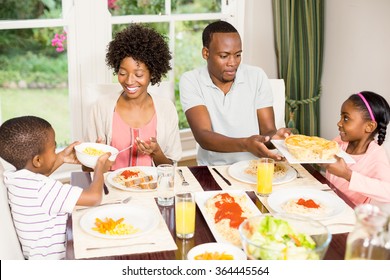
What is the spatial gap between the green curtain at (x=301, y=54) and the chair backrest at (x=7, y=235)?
2.21m

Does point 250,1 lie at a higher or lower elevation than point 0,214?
higher

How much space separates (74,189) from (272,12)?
2235 millimetres

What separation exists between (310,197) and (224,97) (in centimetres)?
84

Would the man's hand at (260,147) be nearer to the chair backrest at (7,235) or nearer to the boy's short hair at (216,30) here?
the boy's short hair at (216,30)

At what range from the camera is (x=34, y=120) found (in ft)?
5.57

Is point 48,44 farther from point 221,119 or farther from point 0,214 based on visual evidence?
point 0,214

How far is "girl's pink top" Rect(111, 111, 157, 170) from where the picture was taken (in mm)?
2324

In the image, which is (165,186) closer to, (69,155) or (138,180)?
(138,180)

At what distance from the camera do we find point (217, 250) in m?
1.41

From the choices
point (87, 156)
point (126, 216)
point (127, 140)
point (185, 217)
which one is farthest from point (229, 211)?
point (127, 140)

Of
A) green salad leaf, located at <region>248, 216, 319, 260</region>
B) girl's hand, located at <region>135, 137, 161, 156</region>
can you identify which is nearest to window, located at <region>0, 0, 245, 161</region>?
girl's hand, located at <region>135, 137, 161, 156</region>

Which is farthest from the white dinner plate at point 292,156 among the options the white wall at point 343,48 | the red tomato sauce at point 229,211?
the white wall at point 343,48

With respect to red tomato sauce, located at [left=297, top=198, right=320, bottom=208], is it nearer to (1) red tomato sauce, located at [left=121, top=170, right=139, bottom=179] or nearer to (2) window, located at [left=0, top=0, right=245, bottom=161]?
(1) red tomato sauce, located at [left=121, top=170, right=139, bottom=179]
